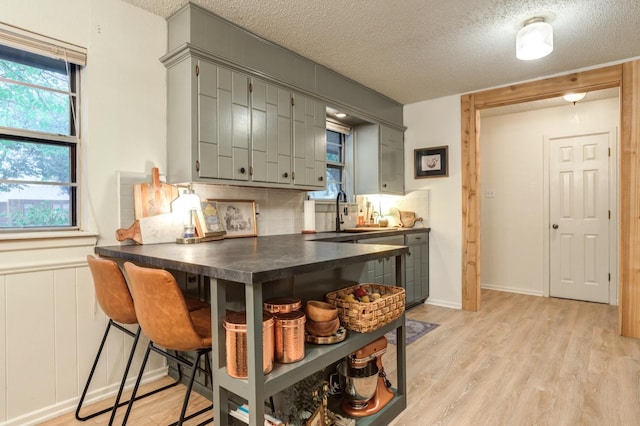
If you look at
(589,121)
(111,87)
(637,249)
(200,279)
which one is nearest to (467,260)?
(637,249)

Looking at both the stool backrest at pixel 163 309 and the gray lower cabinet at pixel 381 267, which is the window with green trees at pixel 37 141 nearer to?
the stool backrest at pixel 163 309

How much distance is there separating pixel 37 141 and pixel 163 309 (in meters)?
1.44

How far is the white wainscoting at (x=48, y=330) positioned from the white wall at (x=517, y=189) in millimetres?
4762

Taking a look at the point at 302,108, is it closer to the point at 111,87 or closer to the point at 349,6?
the point at 349,6

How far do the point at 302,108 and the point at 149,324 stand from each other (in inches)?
85.8

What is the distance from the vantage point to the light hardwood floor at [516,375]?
6.33ft

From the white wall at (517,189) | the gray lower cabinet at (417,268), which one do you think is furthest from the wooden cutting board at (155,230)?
the white wall at (517,189)

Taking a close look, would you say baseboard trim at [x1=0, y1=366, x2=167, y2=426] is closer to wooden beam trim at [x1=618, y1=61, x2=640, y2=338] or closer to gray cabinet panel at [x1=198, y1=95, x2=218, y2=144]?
gray cabinet panel at [x1=198, y1=95, x2=218, y2=144]

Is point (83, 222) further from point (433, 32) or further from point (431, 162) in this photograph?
point (431, 162)

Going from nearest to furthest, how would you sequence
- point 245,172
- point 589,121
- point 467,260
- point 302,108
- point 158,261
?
1. point 158,261
2. point 245,172
3. point 302,108
4. point 467,260
5. point 589,121

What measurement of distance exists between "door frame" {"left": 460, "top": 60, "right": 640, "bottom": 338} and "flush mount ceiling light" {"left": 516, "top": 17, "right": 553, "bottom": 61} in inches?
51.1

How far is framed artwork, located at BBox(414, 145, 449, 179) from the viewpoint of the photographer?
166 inches

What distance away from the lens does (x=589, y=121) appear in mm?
4336

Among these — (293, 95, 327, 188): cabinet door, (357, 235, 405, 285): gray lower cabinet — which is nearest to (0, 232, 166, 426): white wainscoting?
(293, 95, 327, 188): cabinet door
